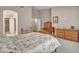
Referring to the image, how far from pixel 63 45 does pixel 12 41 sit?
2.93ft

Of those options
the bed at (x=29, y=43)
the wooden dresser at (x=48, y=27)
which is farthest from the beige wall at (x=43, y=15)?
the bed at (x=29, y=43)

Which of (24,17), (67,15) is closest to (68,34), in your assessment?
(67,15)

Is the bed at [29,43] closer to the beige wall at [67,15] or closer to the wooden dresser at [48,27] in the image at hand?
the wooden dresser at [48,27]

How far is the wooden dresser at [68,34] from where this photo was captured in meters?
2.42

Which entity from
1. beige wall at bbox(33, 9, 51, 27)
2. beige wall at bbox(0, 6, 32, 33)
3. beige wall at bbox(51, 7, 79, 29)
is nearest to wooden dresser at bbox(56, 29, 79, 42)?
beige wall at bbox(51, 7, 79, 29)

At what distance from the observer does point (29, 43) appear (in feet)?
7.91

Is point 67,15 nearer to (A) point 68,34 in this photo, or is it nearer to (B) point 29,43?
(A) point 68,34

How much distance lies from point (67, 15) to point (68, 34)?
34 centimetres

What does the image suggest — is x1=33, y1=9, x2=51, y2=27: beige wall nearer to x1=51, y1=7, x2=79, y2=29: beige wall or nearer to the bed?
x1=51, y1=7, x2=79, y2=29: beige wall

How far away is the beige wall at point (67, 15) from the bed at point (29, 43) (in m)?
0.35

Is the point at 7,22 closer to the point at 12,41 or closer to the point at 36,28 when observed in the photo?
the point at 12,41
